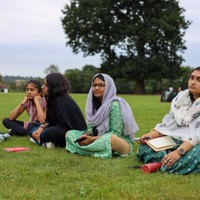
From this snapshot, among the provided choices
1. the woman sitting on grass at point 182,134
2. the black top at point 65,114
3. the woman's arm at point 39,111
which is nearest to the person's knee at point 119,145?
the woman sitting on grass at point 182,134

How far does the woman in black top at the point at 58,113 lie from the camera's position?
21.3 feet


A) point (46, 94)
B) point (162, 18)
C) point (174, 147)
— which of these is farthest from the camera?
point (162, 18)

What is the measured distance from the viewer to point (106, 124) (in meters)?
5.95

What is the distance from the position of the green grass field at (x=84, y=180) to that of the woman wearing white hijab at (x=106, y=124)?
23cm

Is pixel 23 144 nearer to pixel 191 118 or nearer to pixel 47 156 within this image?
pixel 47 156

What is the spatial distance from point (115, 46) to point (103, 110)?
120 ft

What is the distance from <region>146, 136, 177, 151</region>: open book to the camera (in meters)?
5.03

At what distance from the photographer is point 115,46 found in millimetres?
41938

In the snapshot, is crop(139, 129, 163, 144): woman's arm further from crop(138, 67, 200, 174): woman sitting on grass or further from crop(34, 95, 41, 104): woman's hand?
crop(34, 95, 41, 104): woman's hand

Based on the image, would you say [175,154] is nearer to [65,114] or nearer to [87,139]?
[87,139]

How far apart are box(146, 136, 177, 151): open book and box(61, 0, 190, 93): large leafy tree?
3430 cm

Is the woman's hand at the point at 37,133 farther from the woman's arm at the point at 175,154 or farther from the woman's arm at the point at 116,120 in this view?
the woman's arm at the point at 175,154

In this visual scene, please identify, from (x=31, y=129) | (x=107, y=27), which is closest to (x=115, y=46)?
(x=107, y=27)

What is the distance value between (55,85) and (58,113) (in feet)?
1.51
